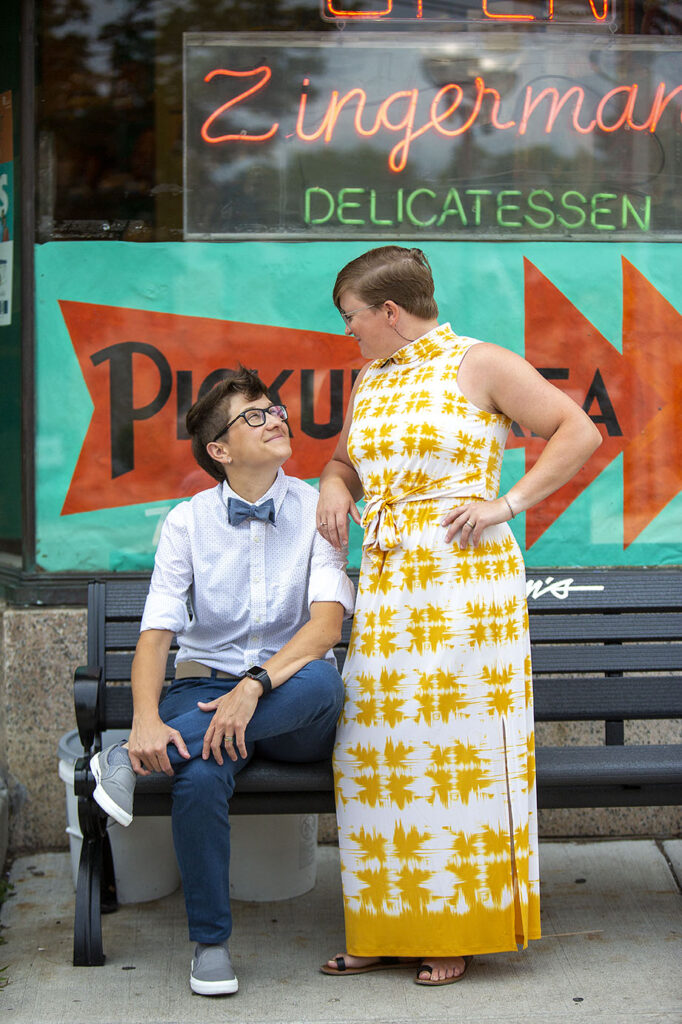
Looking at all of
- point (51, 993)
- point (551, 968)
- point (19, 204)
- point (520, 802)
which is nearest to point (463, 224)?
point (19, 204)

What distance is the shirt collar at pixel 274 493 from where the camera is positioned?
3.48 meters

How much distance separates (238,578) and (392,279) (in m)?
0.94

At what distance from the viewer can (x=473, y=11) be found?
4691mm

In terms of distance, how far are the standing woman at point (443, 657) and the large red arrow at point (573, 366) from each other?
4.68 feet

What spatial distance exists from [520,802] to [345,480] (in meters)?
1.04

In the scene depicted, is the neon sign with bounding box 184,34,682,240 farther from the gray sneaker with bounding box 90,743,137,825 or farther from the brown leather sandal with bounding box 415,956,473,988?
the brown leather sandal with bounding box 415,956,473,988

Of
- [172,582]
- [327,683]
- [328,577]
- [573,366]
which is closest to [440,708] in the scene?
[327,683]

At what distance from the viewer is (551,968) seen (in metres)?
3.40

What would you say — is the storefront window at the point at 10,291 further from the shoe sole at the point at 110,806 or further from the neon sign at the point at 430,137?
the shoe sole at the point at 110,806

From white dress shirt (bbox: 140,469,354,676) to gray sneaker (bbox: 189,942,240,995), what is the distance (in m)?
0.76

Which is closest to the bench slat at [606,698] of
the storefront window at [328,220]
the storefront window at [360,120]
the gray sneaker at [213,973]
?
the storefront window at [328,220]

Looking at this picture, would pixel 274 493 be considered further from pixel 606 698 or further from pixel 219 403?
pixel 606 698

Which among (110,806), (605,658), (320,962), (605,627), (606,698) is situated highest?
(605,627)

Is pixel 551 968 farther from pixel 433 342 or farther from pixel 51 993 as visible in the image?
pixel 433 342
